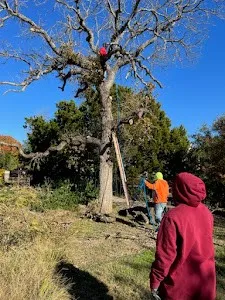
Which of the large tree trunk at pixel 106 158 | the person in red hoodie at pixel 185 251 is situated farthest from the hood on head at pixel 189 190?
the large tree trunk at pixel 106 158

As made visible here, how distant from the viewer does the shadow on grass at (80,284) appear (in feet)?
21.1

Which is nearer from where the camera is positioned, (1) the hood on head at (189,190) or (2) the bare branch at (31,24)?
(1) the hood on head at (189,190)

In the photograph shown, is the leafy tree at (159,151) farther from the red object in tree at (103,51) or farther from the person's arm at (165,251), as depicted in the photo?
the person's arm at (165,251)

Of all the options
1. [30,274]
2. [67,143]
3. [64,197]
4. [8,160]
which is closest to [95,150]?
[67,143]

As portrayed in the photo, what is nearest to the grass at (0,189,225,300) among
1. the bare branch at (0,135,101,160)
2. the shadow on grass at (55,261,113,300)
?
the shadow on grass at (55,261,113,300)

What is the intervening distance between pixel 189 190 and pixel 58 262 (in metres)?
3.86

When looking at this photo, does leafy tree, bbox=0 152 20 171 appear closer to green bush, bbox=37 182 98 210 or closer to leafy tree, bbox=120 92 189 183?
leafy tree, bbox=120 92 189 183

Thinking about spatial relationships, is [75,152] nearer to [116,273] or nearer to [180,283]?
[116,273]

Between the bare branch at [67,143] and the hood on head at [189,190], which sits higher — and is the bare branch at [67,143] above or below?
above

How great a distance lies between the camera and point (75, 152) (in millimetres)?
19125

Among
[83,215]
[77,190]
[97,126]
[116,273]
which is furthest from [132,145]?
[116,273]

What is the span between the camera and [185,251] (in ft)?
12.4

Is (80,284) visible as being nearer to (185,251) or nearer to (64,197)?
(185,251)

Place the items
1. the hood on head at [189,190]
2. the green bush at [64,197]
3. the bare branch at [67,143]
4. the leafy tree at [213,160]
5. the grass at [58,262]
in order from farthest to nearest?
the leafy tree at [213,160] → the bare branch at [67,143] → the green bush at [64,197] → the grass at [58,262] → the hood on head at [189,190]
